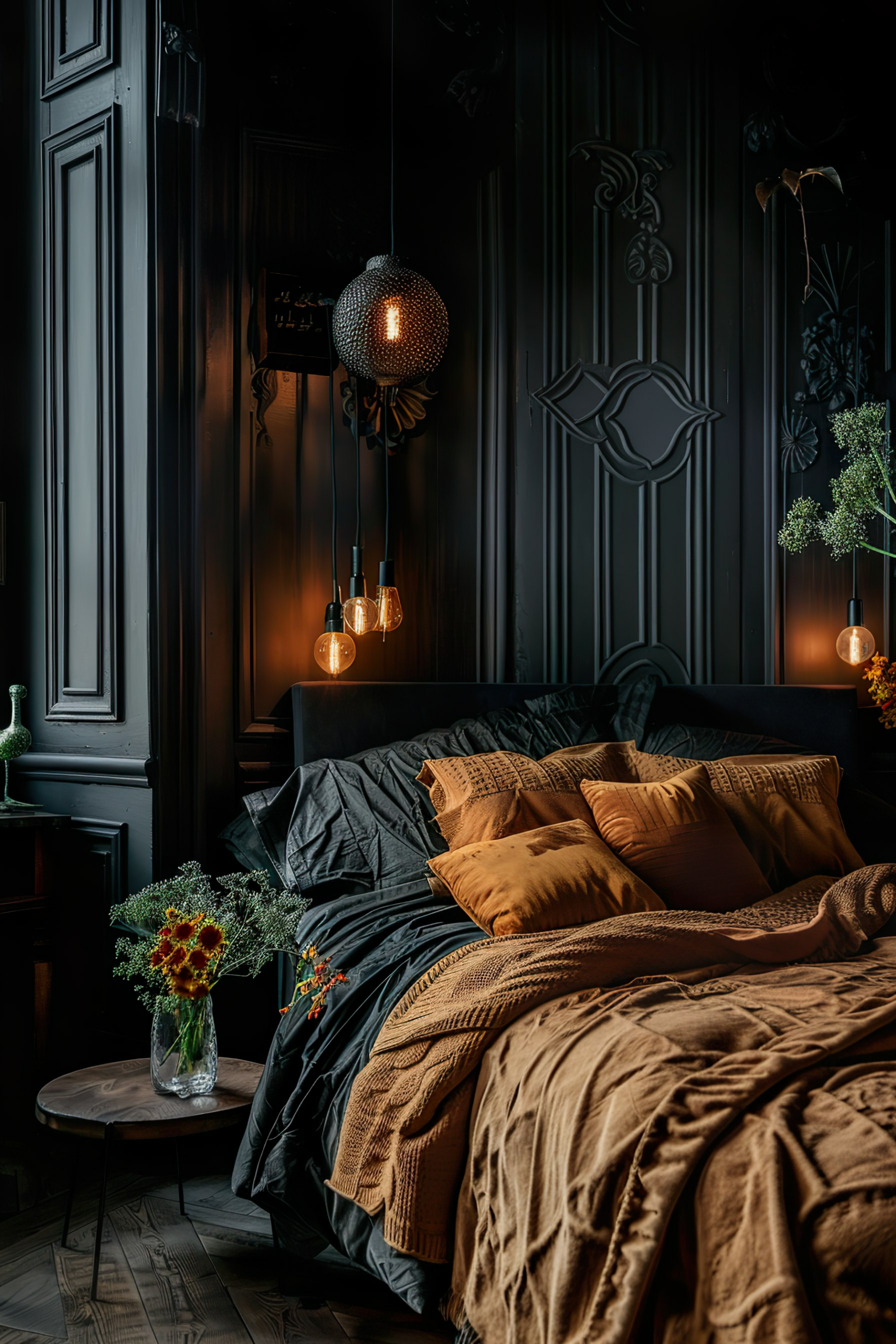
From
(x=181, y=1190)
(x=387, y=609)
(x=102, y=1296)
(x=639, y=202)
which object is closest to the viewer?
(x=102, y=1296)

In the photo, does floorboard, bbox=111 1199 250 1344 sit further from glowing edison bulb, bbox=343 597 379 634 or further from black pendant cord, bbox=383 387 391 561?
black pendant cord, bbox=383 387 391 561

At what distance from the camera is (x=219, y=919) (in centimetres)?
246

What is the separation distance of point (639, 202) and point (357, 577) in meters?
1.62

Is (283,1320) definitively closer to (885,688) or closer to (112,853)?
(112,853)

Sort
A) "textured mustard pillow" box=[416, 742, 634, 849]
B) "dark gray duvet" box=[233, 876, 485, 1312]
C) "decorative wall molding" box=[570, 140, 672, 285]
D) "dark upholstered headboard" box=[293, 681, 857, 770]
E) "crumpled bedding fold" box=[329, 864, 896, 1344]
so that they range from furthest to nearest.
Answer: "decorative wall molding" box=[570, 140, 672, 285] → "dark upholstered headboard" box=[293, 681, 857, 770] → "textured mustard pillow" box=[416, 742, 634, 849] → "dark gray duvet" box=[233, 876, 485, 1312] → "crumpled bedding fold" box=[329, 864, 896, 1344]

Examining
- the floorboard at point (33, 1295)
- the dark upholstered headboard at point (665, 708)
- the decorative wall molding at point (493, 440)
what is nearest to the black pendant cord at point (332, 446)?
the dark upholstered headboard at point (665, 708)

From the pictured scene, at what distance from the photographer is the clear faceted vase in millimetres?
2348

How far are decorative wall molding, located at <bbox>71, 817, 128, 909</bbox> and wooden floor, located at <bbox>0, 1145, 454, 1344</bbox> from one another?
777 mm

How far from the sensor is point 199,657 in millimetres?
3172

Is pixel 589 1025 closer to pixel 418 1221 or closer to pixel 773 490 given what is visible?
pixel 418 1221

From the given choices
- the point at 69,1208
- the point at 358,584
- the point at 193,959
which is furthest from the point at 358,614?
the point at 69,1208

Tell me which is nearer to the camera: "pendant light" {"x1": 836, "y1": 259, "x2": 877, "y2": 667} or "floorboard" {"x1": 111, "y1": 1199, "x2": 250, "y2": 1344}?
"floorboard" {"x1": 111, "y1": 1199, "x2": 250, "y2": 1344}

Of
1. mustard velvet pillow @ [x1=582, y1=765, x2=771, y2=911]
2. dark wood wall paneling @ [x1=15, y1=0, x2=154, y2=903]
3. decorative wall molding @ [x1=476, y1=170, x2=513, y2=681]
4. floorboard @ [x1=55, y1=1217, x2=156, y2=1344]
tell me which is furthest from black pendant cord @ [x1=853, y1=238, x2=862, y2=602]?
floorboard @ [x1=55, y1=1217, x2=156, y2=1344]

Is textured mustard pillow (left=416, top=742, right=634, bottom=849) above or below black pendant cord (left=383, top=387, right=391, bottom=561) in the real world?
below
